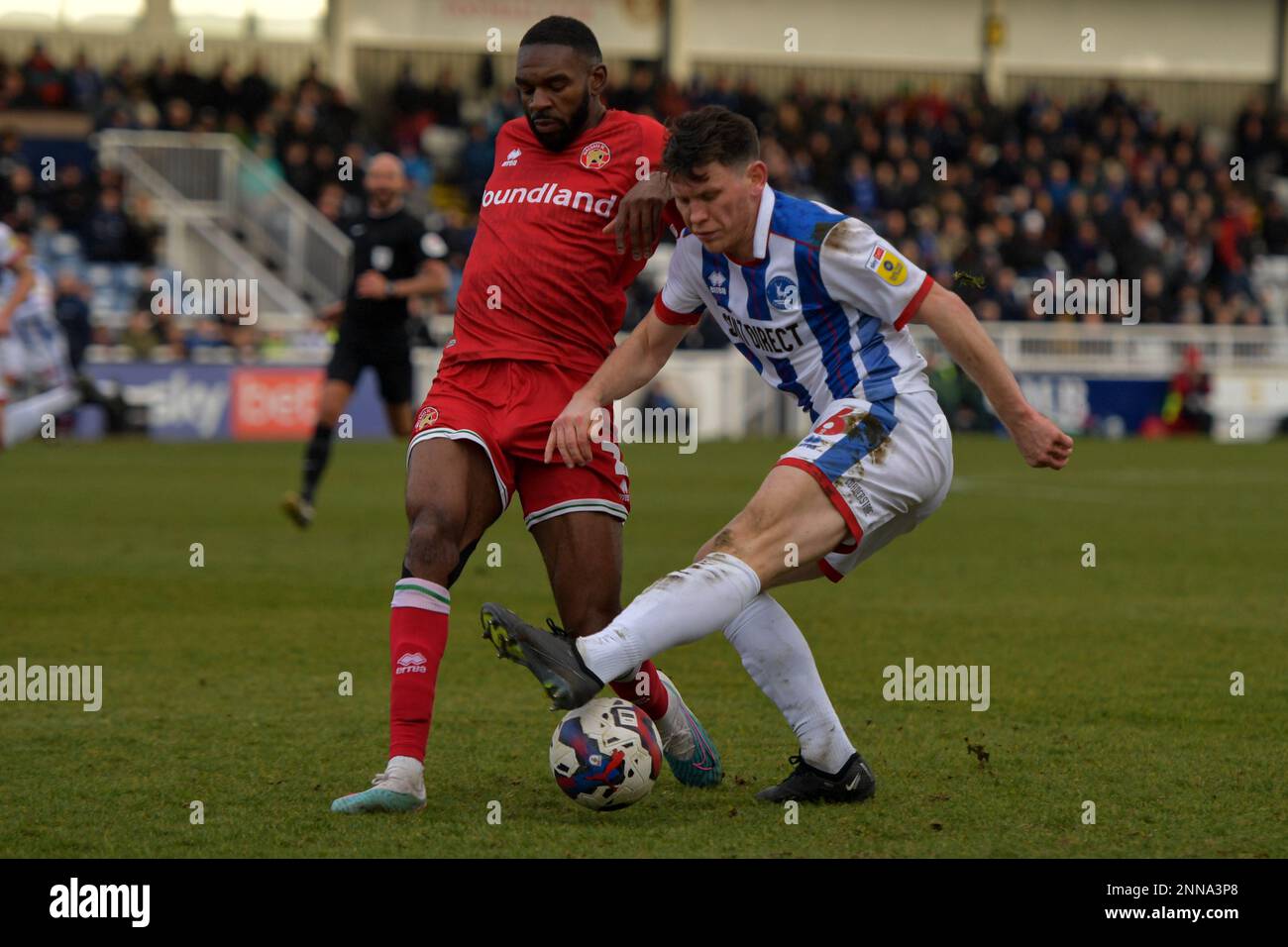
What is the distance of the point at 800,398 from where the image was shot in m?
5.26

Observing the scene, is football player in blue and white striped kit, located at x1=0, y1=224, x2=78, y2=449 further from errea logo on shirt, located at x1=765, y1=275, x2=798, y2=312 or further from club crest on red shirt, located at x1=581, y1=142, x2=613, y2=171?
errea logo on shirt, located at x1=765, y1=275, x2=798, y2=312

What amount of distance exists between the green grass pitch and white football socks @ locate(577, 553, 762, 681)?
47 cm

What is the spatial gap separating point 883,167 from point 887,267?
2632cm

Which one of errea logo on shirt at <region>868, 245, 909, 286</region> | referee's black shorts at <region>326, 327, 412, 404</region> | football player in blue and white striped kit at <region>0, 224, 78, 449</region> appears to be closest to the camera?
errea logo on shirt at <region>868, 245, 909, 286</region>

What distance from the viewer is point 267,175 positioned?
2670 cm

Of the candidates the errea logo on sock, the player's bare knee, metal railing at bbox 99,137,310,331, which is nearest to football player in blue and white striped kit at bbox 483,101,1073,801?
the player's bare knee

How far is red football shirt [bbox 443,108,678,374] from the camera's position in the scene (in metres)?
5.45

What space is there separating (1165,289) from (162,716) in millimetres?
26897

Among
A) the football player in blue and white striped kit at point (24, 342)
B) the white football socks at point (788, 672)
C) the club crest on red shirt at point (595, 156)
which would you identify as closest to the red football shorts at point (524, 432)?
the white football socks at point (788, 672)

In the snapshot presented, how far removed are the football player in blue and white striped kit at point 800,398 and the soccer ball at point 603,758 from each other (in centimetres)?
38

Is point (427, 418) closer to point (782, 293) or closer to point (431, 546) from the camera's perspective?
point (431, 546)

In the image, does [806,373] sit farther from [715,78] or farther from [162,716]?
[715,78]

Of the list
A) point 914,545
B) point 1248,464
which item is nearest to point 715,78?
point 1248,464

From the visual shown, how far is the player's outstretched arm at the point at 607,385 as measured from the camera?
16.4 ft
